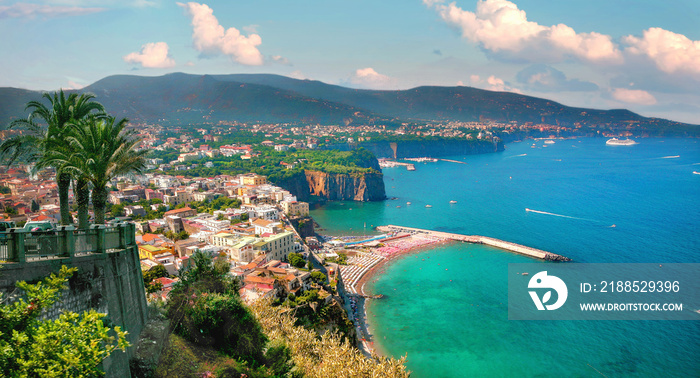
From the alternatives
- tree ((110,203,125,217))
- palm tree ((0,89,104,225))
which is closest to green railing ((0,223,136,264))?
palm tree ((0,89,104,225))

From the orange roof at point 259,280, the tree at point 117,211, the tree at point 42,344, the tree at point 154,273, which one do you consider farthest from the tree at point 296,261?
the tree at point 42,344

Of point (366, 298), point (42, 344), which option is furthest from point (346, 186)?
point (42, 344)

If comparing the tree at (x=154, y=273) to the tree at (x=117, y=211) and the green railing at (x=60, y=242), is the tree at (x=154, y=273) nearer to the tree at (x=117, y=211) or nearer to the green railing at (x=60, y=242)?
the green railing at (x=60, y=242)

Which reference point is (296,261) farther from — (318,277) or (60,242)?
(60,242)

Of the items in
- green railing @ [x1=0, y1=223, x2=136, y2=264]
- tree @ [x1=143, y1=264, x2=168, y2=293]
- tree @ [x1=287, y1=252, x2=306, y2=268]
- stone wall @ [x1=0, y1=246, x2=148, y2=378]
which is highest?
green railing @ [x1=0, y1=223, x2=136, y2=264]

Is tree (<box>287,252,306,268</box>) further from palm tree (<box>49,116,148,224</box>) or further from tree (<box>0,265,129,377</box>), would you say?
tree (<box>0,265,129,377</box>)

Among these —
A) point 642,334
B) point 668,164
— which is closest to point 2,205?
point 642,334
